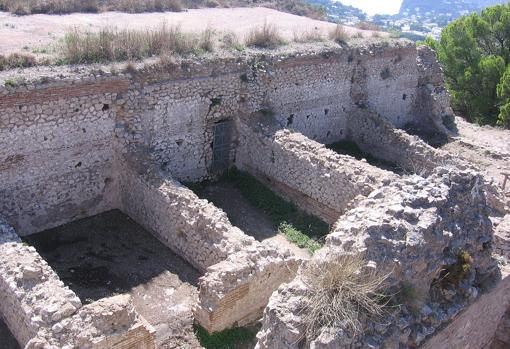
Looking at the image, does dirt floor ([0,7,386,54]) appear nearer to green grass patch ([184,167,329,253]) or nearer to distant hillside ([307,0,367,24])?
green grass patch ([184,167,329,253])

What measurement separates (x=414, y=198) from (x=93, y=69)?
7556 mm

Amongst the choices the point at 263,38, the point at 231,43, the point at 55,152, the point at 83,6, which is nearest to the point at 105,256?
the point at 55,152

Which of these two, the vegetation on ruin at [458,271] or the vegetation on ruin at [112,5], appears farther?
the vegetation on ruin at [112,5]

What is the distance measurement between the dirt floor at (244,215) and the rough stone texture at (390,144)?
438cm

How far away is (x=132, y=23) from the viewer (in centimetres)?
1703

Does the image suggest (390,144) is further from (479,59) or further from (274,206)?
(479,59)

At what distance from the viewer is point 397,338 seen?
224 inches

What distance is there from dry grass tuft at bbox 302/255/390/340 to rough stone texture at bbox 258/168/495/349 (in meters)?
0.10

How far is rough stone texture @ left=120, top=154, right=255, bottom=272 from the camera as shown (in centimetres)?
995

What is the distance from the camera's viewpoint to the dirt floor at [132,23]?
1366cm

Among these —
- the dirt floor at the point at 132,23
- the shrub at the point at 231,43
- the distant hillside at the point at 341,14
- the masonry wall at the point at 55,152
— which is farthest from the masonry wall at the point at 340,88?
the distant hillside at the point at 341,14

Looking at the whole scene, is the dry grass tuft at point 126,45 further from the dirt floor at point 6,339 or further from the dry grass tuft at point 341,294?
the dry grass tuft at point 341,294

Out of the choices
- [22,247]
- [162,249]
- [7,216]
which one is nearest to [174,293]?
[162,249]

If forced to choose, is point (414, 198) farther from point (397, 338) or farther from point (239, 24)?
point (239, 24)
